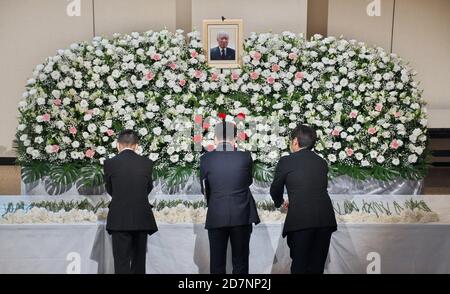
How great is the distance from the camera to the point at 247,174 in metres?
3.61

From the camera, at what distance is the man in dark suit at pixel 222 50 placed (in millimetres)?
5836

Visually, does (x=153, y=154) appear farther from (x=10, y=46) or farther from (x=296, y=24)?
(x=10, y=46)

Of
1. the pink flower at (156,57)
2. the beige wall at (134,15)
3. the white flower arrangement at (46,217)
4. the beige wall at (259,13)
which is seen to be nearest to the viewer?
the white flower arrangement at (46,217)

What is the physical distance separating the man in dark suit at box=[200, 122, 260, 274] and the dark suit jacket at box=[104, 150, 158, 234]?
1.47 ft

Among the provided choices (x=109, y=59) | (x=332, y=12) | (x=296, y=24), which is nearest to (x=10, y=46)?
(x=109, y=59)

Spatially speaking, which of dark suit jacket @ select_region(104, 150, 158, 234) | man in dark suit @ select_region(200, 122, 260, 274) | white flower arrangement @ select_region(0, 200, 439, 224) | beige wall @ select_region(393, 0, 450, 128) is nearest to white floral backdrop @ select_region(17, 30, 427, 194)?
white flower arrangement @ select_region(0, 200, 439, 224)

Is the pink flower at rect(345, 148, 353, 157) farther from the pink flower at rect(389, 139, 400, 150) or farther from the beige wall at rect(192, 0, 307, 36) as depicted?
the beige wall at rect(192, 0, 307, 36)

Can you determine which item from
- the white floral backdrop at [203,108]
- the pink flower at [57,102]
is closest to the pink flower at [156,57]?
the white floral backdrop at [203,108]

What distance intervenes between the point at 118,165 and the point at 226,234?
0.90 m

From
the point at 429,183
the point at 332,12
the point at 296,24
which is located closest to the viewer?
the point at 296,24

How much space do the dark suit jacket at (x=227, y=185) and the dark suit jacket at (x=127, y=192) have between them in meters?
0.45

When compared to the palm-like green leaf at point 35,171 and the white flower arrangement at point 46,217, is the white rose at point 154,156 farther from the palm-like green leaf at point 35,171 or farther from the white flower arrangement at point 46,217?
the white flower arrangement at point 46,217

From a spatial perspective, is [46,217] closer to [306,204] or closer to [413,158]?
[306,204]

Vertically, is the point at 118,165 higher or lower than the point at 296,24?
lower
